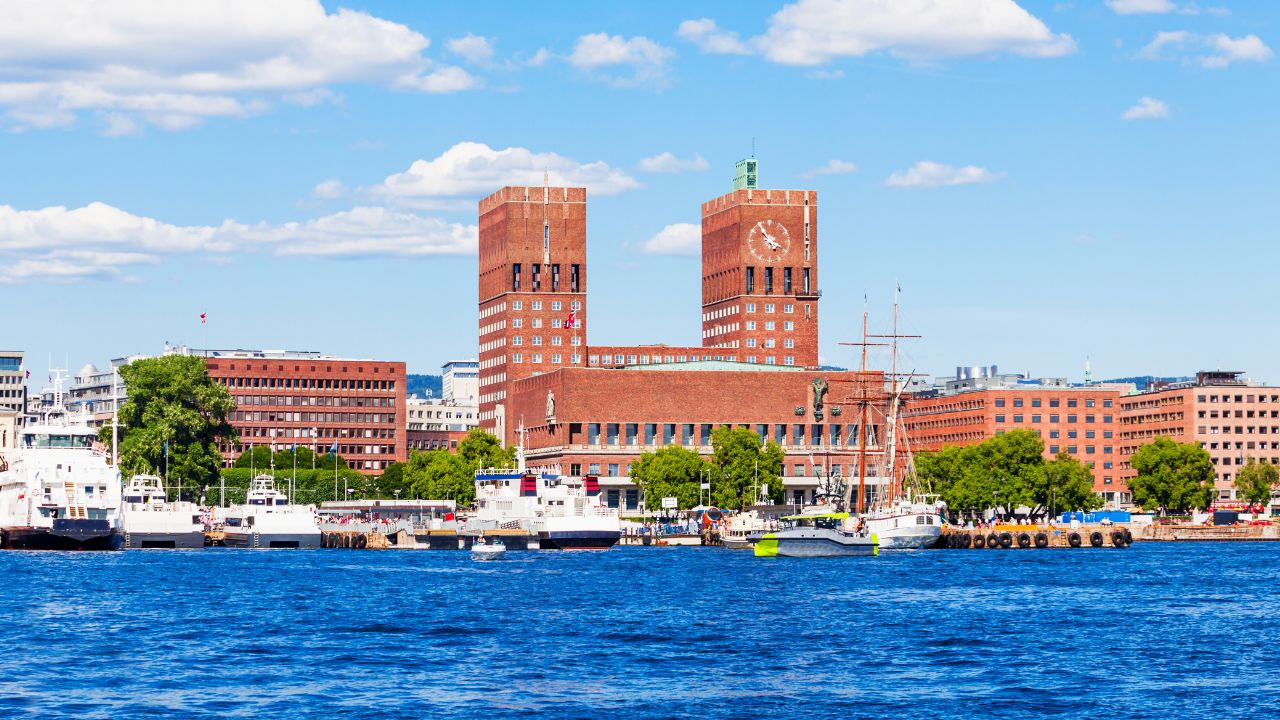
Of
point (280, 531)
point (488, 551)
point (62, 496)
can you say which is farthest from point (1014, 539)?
point (62, 496)

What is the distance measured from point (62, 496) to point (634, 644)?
9747cm

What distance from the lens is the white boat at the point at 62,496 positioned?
160 m

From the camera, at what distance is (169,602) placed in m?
99.2

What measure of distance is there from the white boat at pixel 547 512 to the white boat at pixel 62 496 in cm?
3197

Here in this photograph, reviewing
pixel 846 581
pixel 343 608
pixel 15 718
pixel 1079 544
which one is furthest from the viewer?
pixel 1079 544

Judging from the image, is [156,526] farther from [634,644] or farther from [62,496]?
[634,644]

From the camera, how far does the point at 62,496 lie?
163 metres

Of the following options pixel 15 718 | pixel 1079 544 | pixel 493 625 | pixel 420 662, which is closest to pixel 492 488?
pixel 1079 544

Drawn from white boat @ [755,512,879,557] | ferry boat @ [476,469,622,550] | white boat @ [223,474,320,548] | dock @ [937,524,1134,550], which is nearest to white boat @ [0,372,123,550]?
white boat @ [223,474,320,548]

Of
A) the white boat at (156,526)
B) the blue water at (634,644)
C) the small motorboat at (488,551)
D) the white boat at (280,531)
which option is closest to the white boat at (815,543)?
the small motorboat at (488,551)

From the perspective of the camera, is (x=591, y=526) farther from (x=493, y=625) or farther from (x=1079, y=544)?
(x=493, y=625)

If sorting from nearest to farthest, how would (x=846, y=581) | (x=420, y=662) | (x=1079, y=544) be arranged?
1. (x=420, y=662)
2. (x=846, y=581)
3. (x=1079, y=544)

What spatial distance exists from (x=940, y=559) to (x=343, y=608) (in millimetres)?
73725

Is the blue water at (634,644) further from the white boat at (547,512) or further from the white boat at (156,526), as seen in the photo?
the white boat at (156,526)
